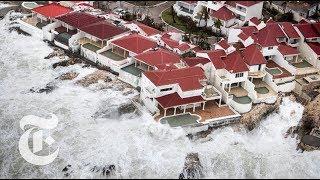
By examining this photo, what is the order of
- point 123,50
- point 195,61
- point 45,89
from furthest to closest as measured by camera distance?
point 123,50 < point 195,61 < point 45,89

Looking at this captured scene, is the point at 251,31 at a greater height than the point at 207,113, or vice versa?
the point at 251,31

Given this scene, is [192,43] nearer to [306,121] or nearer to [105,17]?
[105,17]

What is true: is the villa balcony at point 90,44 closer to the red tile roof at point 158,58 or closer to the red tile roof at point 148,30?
the red tile roof at point 148,30

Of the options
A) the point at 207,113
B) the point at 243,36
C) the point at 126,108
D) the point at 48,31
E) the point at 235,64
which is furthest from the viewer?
the point at 48,31

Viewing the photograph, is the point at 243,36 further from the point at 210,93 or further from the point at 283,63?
the point at 210,93

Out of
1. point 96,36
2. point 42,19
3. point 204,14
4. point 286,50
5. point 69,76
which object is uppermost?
point 204,14

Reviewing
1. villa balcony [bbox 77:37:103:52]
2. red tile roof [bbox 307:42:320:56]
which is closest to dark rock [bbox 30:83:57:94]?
villa balcony [bbox 77:37:103:52]

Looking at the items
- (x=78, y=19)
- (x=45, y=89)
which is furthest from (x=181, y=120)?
(x=78, y=19)

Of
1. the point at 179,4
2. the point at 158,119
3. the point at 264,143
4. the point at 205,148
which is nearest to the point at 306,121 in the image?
the point at 264,143
